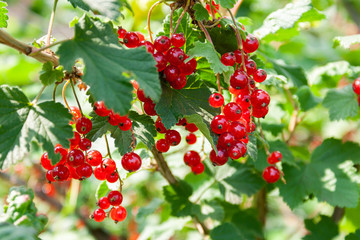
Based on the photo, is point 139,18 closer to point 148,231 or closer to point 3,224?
point 148,231

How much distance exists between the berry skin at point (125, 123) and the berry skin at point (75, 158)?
A: 0.42 feet

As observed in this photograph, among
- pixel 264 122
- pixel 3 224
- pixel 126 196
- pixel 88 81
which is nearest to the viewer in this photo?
pixel 88 81

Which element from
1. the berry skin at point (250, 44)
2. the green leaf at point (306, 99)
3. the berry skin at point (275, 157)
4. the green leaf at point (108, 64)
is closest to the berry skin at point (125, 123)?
the green leaf at point (108, 64)

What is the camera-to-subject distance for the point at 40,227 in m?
1.10

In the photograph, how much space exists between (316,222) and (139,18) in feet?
4.72

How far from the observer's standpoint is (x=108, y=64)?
81 cm

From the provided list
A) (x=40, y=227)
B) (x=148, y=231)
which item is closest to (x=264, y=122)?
(x=148, y=231)

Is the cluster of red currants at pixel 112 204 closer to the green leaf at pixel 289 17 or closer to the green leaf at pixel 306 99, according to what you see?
the green leaf at pixel 289 17

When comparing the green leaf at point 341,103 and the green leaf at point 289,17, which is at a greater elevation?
the green leaf at point 289,17

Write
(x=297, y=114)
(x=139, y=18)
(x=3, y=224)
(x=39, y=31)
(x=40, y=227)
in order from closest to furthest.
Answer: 1. (x=3, y=224)
2. (x=40, y=227)
3. (x=297, y=114)
4. (x=139, y=18)
5. (x=39, y=31)

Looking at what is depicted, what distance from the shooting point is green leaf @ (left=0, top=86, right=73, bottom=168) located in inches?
32.1

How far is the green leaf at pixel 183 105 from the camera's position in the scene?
0.89 meters

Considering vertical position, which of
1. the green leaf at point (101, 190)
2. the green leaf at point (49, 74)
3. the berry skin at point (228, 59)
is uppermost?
the green leaf at point (49, 74)

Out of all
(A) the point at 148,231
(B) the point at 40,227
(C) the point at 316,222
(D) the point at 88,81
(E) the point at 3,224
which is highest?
(D) the point at 88,81
